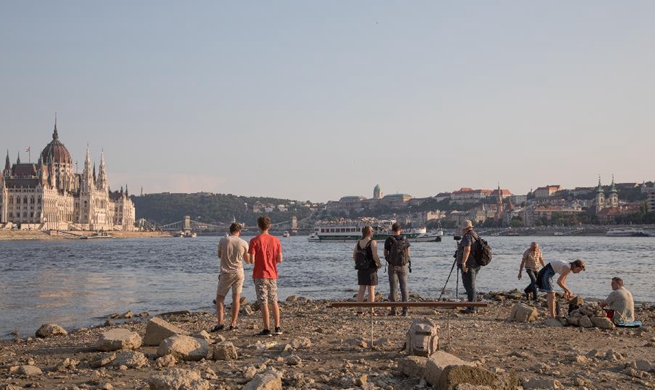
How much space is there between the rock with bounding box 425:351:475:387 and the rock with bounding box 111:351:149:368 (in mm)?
3433

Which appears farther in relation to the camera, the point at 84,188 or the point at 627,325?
the point at 84,188

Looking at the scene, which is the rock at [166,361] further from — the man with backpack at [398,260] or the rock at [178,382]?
the man with backpack at [398,260]

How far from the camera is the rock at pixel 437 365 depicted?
7426 mm

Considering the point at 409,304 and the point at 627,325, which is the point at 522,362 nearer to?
the point at 409,304

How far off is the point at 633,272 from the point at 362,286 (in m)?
24.3

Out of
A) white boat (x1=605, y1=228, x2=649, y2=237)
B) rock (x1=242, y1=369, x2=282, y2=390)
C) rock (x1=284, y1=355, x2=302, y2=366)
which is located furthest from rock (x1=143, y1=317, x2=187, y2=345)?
white boat (x1=605, y1=228, x2=649, y2=237)

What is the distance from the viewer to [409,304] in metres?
10.2

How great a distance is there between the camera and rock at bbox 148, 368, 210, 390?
7094mm

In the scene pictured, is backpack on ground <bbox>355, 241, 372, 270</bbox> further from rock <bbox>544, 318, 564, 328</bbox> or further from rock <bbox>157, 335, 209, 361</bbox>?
rock <bbox>157, 335, 209, 361</bbox>

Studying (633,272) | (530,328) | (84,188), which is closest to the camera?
(530,328)

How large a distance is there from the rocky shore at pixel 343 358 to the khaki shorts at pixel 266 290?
58 centimetres

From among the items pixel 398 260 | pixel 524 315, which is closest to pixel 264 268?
pixel 398 260

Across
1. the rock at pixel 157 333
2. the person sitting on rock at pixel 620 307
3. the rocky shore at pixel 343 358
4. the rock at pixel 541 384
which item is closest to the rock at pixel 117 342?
the rocky shore at pixel 343 358

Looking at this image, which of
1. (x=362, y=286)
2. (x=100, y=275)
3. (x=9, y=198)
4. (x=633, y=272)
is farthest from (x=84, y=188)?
(x=362, y=286)
